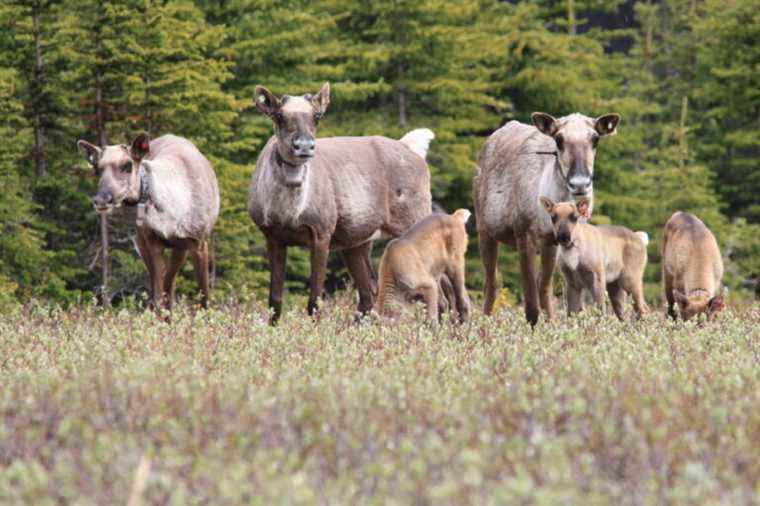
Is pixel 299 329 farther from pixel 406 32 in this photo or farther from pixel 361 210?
pixel 406 32

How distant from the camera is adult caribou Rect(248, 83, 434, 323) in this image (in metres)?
13.2

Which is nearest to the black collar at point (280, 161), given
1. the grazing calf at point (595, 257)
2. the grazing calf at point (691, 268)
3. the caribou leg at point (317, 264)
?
the caribou leg at point (317, 264)

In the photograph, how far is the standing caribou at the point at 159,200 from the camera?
14.2 meters

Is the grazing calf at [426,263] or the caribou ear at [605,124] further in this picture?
the grazing calf at [426,263]

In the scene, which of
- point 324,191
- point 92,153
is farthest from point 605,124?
point 92,153

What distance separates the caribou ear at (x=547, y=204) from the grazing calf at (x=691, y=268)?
60.1 inches

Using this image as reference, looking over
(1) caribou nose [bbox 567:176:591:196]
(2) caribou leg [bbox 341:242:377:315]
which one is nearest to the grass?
(1) caribou nose [bbox 567:176:591:196]

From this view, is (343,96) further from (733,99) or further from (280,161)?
(280,161)

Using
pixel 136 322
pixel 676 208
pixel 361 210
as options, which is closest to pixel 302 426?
pixel 136 322

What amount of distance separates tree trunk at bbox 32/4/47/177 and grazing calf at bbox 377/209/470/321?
443 inches

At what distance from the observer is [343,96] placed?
104 ft

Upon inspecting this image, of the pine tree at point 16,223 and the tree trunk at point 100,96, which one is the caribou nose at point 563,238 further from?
the tree trunk at point 100,96

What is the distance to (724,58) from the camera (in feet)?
131

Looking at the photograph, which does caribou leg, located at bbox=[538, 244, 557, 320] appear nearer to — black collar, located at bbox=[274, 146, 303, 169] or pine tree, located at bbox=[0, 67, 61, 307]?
black collar, located at bbox=[274, 146, 303, 169]
